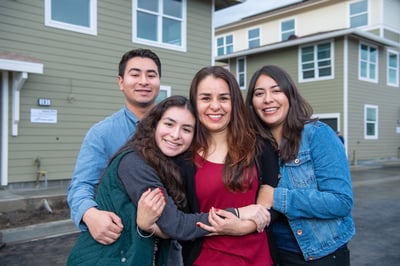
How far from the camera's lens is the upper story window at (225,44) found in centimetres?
2542

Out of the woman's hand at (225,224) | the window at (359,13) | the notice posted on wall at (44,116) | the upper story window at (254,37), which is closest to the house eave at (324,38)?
the window at (359,13)

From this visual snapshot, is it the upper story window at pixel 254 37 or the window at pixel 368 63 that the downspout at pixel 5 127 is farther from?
the upper story window at pixel 254 37

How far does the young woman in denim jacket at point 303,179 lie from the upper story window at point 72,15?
812cm

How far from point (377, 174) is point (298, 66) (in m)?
7.00

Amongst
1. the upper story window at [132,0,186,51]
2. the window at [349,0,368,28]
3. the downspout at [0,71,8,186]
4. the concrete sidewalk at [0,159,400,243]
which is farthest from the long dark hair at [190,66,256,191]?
the window at [349,0,368,28]

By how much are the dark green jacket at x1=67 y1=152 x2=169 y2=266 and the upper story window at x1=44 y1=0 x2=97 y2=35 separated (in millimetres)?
8208

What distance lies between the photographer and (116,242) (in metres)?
1.71

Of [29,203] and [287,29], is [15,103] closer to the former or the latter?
[29,203]

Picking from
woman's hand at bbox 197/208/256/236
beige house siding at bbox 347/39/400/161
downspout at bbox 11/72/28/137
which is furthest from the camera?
beige house siding at bbox 347/39/400/161

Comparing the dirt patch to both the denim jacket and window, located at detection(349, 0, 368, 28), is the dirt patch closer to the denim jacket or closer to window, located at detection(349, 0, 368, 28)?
the denim jacket

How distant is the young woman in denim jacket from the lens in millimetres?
1945

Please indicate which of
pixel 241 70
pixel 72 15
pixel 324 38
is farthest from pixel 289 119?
pixel 241 70

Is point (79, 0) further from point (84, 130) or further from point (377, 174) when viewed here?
point (377, 174)

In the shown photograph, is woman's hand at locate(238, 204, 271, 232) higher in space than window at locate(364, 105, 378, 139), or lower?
lower
